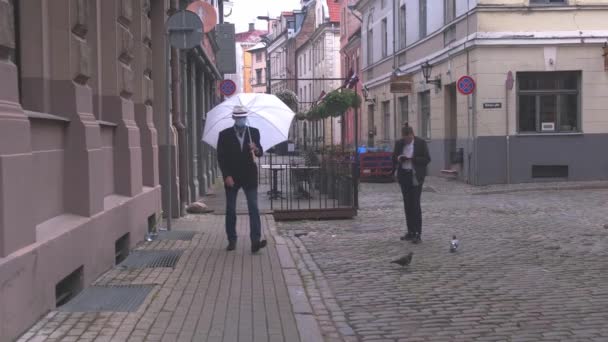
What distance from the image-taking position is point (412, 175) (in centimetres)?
1035

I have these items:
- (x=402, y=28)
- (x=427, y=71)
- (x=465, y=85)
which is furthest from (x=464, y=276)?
(x=402, y=28)

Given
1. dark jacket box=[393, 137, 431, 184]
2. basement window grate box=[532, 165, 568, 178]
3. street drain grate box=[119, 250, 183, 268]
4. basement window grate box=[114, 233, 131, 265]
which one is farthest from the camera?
basement window grate box=[532, 165, 568, 178]

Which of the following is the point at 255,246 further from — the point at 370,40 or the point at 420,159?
the point at 370,40

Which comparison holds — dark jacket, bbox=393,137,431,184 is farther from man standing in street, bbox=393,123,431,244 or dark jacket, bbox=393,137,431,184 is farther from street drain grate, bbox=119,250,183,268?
street drain grate, bbox=119,250,183,268

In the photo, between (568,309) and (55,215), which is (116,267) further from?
(568,309)

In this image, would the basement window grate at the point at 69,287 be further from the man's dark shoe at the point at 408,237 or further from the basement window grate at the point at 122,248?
the man's dark shoe at the point at 408,237

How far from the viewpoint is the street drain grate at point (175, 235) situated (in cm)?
1045

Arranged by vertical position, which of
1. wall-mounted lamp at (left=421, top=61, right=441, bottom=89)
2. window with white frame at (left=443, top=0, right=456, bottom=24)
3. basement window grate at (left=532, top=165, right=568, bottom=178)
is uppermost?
window with white frame at (left=443, top=0, right=456, bottom=24)

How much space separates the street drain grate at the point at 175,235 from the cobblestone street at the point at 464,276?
5.01 ft

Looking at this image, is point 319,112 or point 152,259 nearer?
point 152,259

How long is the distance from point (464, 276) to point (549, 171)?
1470cm

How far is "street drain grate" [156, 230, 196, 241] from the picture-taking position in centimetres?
1045

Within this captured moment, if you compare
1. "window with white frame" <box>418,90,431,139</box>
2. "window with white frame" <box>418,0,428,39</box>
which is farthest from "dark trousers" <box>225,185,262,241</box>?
"window with white frame" <box>418,0,428,39</box>

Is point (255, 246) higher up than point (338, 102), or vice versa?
point (338, 102)
